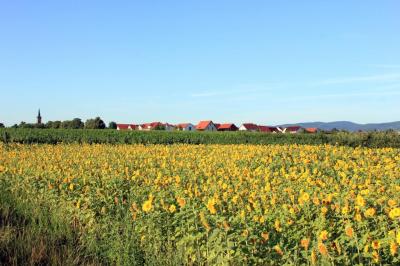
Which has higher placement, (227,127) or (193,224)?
(227,127)

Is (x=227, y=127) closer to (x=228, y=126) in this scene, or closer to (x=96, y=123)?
(x=228, y=126)

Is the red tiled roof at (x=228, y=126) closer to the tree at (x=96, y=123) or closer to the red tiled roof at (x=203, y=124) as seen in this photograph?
the red tiled roof at (x=203, y=124)

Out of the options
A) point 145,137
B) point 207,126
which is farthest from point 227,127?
point 145,137

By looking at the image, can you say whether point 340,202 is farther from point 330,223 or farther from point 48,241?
point 48,241

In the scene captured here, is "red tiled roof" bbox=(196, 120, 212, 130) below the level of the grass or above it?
above

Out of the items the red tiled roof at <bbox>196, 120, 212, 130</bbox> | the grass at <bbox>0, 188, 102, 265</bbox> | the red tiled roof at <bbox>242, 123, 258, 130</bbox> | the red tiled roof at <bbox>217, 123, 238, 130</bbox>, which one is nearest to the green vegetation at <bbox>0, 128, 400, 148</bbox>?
the grass at <bbox>0, 188, 102, 265</bbox>

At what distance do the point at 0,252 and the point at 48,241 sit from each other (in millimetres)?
655

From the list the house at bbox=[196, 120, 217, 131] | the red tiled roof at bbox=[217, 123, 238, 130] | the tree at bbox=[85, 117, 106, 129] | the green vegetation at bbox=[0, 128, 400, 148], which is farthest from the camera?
the red tiled roof at bbox=[217, 123, 238, 130]

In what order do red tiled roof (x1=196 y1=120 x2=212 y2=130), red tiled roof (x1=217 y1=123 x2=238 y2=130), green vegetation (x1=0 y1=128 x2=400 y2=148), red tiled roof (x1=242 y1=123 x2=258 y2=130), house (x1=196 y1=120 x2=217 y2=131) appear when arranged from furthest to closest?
red tiled roof (x1=242 y1=123 x2=258 y2=130), red tiled roof (x1=217 y1=123 x2=238 y2=130), red tiled roof (x1=196 y1=120 x2=212 y2=130), house (x1=196 y1=120 x2=217 y2=131), green vegetation (x1=0 y1=128 x2=400 y2=148)

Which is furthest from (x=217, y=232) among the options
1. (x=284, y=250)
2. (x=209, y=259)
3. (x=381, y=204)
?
(x=381, y=204)

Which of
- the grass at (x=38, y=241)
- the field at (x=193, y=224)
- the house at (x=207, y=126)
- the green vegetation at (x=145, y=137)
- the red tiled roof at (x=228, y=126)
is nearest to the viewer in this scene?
the field at (x=193, y=224)

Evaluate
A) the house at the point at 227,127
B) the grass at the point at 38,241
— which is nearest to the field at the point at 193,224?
the grass at the point at 38,241

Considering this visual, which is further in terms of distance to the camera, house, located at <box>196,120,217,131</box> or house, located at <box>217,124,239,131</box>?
house, located at <box>217,124,239,131</box>

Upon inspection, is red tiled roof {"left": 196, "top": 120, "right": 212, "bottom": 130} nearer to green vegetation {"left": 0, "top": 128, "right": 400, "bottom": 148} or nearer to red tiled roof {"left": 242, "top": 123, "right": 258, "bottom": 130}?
red tiled roof {"left": 242, "top": 123, "right": 258, "bottom": 130}
